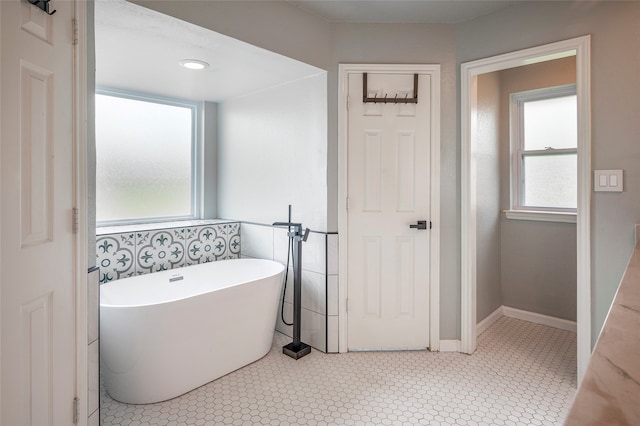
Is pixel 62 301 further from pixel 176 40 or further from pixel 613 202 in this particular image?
pixel 613 202

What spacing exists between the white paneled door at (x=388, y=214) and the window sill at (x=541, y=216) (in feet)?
4.02

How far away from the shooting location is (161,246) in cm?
295

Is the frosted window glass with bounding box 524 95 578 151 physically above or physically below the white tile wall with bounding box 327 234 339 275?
above

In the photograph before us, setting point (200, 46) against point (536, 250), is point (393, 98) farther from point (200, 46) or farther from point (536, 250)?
→ point (536, 250)

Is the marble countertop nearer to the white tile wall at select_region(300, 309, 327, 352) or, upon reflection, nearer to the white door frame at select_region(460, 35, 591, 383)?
the white door frame at select_region(460, 35, 591, 383)

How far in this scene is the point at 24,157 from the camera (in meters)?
1.22

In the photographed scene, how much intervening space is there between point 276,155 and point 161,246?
1.20 metres

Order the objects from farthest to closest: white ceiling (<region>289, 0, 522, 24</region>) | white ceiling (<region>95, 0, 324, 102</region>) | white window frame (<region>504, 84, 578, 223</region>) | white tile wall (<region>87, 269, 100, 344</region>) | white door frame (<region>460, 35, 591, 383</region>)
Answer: white window frame (<region>504, 84, 578, 223</region>) → white ceiling (<region>289, 0, 522, 24</region>) → white door frame (<region>460, 35, 591, 383</region>) → white ceiling (<region>95, 0, 324, 102</region>) → white tile wall (<region>87, 269, 100, 344</region>)

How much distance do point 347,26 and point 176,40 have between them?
124 cm

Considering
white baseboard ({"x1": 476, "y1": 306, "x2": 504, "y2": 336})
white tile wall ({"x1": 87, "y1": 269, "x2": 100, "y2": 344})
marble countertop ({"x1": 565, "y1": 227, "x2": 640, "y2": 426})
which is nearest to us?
marble countertop ({"x1": 565, "y1": 227, "x2": 640, "y2": 426})

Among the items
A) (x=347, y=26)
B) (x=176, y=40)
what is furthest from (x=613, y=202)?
(x=176, y=40)

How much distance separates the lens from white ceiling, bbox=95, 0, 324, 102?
1.92m

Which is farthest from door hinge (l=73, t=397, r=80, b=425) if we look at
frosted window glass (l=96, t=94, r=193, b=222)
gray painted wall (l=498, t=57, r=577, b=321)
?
gray painted wall (l=498, t=57, r=577, b=321)

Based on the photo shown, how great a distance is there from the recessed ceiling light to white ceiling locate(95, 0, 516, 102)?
51 millimetres
